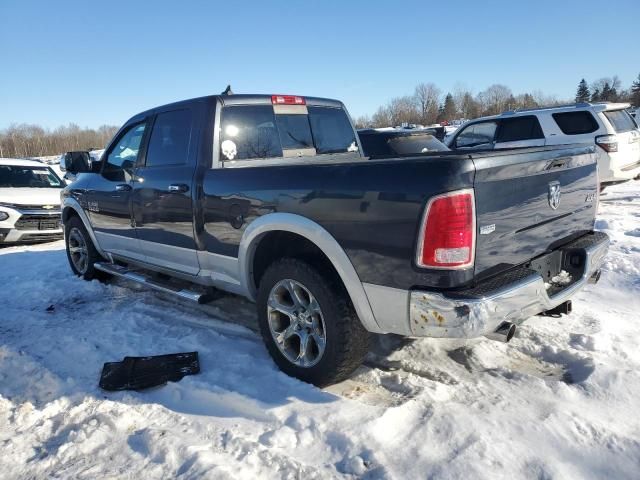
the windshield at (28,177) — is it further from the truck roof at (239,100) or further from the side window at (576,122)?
the side window at (576,122)

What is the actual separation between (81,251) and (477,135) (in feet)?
27.1

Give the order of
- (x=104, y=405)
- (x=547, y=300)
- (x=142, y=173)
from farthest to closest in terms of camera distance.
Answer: (x=142, y=173) → (x=104, y=405) → (x=547, y=300)

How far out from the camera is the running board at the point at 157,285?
3.78m

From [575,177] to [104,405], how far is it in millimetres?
3378

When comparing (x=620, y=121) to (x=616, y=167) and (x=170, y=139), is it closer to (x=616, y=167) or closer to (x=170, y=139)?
(x=616, y=167)

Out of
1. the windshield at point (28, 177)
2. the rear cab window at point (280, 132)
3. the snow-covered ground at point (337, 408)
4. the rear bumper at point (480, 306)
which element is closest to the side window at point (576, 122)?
the snow-covered ground at point (337, 408)

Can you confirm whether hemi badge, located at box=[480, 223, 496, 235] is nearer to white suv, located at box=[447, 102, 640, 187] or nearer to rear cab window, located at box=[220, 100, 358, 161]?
rear cab window, located at box=[220, 100, 358, 161]

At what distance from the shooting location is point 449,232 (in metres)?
2.29

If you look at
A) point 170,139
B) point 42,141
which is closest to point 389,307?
point 170,139

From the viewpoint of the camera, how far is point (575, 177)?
3.11 metres

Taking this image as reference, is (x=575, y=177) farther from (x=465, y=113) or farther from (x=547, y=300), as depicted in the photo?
(x=465, y=113)

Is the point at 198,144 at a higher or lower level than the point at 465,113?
lower

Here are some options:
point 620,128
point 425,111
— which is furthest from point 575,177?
point 425,111

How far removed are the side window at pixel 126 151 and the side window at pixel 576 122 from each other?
7.93 m
